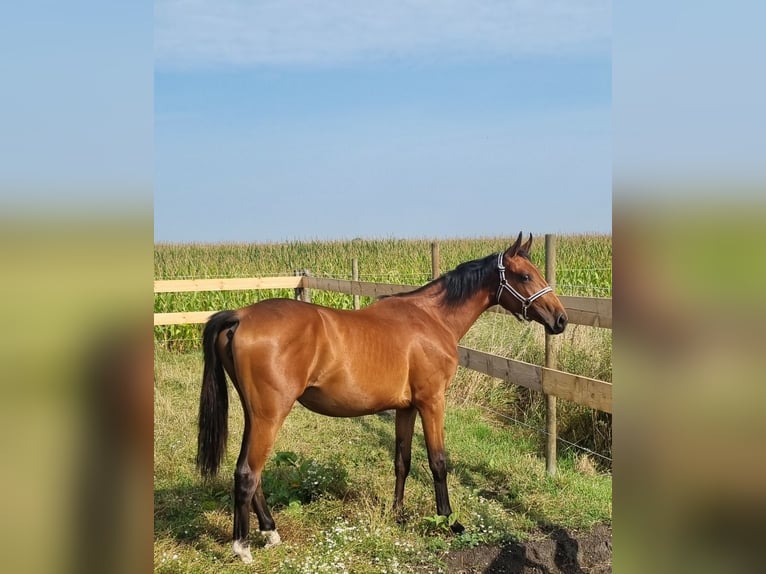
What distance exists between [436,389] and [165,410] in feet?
12.5

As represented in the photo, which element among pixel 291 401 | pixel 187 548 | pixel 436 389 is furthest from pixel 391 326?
pixel 187 548

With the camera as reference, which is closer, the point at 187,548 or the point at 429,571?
the point at 429,571

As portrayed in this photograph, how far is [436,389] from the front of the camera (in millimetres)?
4023

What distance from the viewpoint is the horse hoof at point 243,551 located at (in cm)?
343

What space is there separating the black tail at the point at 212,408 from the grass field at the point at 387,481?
0.57 metres

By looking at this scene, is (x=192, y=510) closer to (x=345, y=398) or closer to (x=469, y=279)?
(x=345, y=398)

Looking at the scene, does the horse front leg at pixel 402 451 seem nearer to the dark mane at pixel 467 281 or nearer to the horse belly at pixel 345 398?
the horse belly at pixel 345 398

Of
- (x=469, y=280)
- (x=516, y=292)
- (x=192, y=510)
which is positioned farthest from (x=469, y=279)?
(x=192, y=510)

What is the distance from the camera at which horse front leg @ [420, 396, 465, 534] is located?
3967mm

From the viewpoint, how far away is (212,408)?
351 cm

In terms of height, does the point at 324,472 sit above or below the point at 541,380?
below

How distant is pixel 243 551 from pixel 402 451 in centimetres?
127
